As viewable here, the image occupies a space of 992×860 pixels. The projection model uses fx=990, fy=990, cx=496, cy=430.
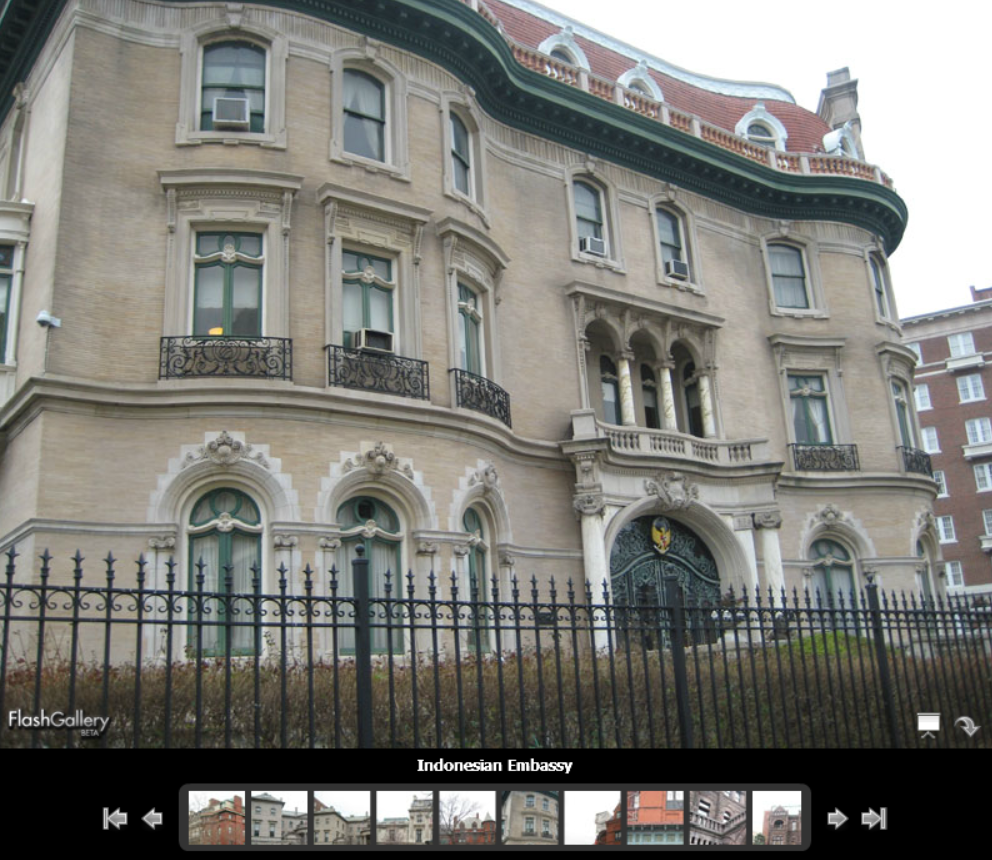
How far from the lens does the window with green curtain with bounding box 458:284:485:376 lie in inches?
774

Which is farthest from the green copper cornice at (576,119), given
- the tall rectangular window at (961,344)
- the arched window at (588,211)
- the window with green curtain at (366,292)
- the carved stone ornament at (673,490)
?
the tall rectangular window at (961,344)

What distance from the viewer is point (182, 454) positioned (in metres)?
15.7

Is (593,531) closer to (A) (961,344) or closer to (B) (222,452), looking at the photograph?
(B) (222,452)

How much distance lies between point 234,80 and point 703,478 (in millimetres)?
13250

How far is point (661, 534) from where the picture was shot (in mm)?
22719

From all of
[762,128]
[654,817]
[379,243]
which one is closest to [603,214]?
[379,243]

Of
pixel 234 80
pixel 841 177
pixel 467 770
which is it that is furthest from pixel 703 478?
pixel 467 770

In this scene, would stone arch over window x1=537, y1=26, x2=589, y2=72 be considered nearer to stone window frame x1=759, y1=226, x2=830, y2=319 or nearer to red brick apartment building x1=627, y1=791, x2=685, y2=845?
stone window frame x1=759, y1=226, x2=830, y2=319

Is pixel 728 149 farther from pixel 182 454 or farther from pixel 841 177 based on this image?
pixel 182 454

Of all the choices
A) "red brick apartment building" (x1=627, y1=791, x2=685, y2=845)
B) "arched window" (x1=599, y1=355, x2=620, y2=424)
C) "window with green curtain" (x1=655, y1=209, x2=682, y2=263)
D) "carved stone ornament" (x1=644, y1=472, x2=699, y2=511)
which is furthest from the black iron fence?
"window with green curtain" (x1=655, y1=209, x2=682, y2=263)

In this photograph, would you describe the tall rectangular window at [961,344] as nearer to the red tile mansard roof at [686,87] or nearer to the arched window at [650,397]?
the red tile mansard roof at [686,87]

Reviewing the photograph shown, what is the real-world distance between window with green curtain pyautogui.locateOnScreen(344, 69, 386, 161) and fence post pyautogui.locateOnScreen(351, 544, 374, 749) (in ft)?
43.2

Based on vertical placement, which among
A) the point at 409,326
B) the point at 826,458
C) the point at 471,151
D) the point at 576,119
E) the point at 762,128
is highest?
the point at 762,128

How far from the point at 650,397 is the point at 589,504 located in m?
5.26
